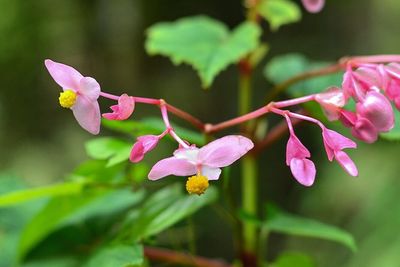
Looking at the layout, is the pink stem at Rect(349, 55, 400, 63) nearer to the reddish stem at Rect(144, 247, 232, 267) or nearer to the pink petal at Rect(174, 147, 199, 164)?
the pink petal at Rect(174, 147, 199, 164)

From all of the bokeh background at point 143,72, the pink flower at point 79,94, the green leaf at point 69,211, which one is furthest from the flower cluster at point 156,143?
the bokeh background at point 143,72

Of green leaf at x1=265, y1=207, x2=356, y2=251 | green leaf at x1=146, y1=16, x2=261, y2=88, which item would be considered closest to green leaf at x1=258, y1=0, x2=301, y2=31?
green leaf at x1=146, y1=16, x2=261, y2=88

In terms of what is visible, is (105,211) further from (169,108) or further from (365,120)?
(365,120)

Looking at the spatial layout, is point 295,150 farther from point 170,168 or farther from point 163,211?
point 163,211

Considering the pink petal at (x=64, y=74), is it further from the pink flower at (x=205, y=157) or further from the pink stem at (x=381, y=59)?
the pink stem at (x=381, y=59)

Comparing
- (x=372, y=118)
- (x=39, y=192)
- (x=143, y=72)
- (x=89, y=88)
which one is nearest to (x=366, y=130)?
(x=372, y=118)
